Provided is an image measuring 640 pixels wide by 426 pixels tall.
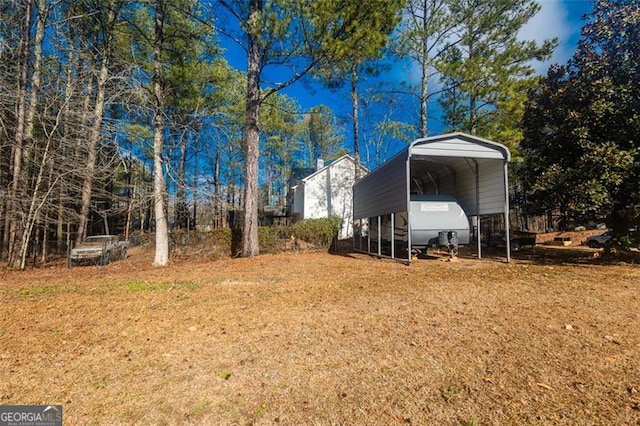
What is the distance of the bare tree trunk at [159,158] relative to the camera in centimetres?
964

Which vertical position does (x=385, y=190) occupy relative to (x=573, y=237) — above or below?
above

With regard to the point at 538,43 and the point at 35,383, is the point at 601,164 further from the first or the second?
the point at 35,383

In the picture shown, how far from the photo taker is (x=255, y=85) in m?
10.7

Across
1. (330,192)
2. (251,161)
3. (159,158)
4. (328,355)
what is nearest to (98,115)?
(159,158)

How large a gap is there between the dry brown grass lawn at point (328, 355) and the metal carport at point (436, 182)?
4289 mm

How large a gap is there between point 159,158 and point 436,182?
10.6 metres

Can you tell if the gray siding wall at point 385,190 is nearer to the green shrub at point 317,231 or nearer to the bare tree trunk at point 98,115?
the green shrub at point 317,231

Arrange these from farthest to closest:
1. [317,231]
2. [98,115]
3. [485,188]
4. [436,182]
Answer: [317,231], [436,182], [485,188], [98,115]

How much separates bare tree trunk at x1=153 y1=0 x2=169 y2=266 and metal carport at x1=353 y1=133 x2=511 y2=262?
7285 mm

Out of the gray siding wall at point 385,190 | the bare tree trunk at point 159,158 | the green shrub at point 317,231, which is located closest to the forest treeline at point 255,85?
the bare tree trunk at point 159,158

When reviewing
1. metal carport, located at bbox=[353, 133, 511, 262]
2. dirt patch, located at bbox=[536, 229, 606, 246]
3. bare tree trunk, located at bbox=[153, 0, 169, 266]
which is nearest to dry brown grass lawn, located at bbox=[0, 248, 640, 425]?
metal carport, located at bbox=[353, 133, 511, 262]

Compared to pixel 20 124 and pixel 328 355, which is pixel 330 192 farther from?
pixel 328 355

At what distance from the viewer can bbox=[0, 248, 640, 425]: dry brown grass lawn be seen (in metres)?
2.00

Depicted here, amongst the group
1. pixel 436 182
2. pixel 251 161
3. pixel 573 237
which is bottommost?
pixel 573 237
